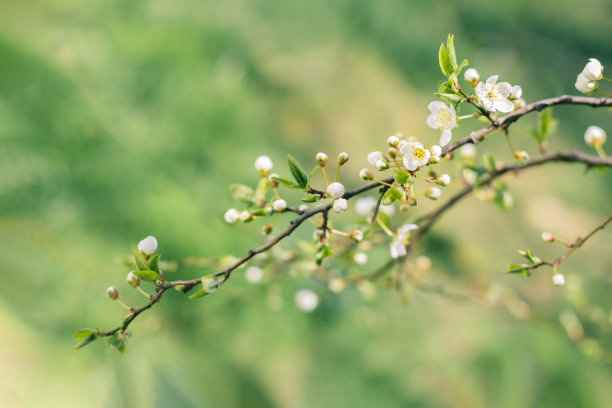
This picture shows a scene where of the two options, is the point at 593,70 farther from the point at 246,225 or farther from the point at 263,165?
the point at 246,225

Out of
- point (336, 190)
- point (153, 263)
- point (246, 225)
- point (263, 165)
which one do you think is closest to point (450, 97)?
point (336, 190)

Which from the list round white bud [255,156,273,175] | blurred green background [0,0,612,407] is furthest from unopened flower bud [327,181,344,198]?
blurred green background [0,0,612,407]

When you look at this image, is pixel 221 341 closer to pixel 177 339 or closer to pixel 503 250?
pixel 177 339

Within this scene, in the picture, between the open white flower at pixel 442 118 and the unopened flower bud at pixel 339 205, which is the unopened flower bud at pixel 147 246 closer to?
the unopened flower bud at pixel 339 205

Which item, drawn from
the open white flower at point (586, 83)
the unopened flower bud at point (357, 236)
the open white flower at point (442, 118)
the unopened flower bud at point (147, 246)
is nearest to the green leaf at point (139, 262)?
the unopened flower bud at point (147, 246)

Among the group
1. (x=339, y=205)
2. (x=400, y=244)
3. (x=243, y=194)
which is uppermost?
(x=243, y=194)

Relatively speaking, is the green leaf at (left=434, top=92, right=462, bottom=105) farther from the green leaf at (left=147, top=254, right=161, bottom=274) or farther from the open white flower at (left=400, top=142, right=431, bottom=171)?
the green leaf at (left=147, top=254, right=161, bottom=274)

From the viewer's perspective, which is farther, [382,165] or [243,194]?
[243,194]
